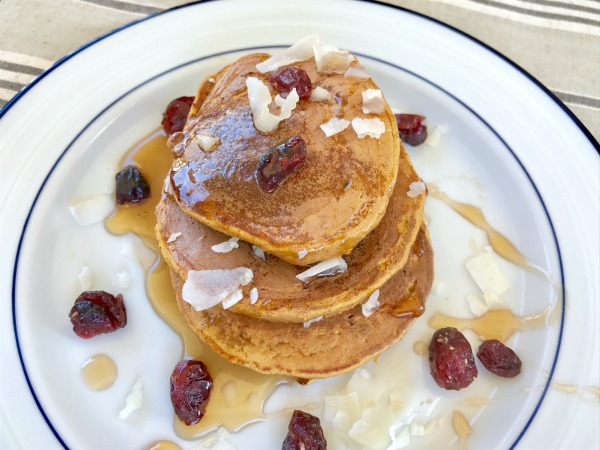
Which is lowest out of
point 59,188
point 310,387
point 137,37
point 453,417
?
point 453,417

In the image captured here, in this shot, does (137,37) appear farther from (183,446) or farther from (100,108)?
(183,446)

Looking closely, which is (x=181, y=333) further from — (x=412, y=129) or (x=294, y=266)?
(x=412, y=129)

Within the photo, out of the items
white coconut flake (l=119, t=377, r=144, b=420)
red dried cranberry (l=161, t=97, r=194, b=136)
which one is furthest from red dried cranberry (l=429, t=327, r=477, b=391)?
red dried cranberry (l=161, t=97, r=194, b=136)

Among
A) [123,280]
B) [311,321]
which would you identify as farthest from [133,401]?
[311,321]

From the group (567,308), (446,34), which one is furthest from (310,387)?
(446,34)

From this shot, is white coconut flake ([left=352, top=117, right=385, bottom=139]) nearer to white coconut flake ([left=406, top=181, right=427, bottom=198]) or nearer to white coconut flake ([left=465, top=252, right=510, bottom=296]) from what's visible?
white coconut flake ([left=406, top=181, right=427, bottom=198])
